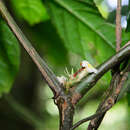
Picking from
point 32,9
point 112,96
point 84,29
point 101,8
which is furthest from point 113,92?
point 101,8

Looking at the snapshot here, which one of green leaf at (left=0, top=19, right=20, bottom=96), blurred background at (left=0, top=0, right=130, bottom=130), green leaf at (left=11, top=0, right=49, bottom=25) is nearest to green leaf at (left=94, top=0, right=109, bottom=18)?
blurred background at (left=0, top=0, right=130, bottom=130)

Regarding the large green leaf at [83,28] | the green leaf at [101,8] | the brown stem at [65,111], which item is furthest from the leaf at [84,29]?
the green leaf at [101,8]

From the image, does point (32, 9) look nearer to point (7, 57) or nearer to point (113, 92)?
point (7, 57)

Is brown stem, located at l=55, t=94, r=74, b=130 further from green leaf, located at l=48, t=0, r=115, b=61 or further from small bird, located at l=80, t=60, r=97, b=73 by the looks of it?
green leaf, located at l=48, t=0, r=115, b=61

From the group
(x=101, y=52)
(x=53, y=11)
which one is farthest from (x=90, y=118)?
(x=53, y=11)

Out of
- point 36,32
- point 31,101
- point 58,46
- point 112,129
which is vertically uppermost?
point 36,32

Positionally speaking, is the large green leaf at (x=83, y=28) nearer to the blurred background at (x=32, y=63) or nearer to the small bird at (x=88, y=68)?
the blurred background at (x=32, y=63)

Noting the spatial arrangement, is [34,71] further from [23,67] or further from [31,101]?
[31,101]
